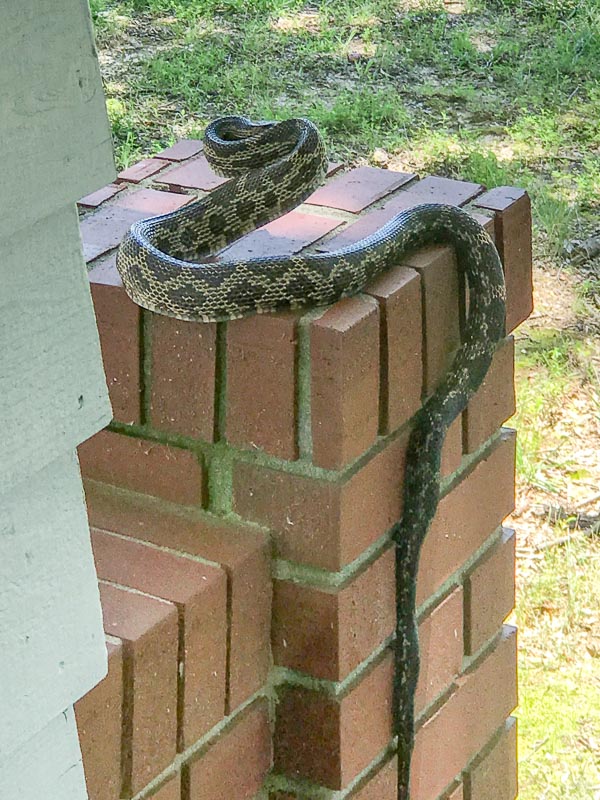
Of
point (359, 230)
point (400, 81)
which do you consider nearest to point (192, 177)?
point (359, 230)

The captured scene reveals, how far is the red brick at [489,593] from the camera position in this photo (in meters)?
1.71

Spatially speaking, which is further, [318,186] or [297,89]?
[297,89]

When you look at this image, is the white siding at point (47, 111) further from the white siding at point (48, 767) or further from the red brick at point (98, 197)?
the red brick at point (98, 197)

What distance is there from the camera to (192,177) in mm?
1766

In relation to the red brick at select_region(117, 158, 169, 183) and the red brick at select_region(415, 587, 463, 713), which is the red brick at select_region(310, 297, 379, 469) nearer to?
the red brick at select_region(415, 587, 463, 713)

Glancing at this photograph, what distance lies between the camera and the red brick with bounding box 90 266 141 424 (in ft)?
4.69

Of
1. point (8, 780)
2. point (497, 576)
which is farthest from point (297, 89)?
point (8, 780)

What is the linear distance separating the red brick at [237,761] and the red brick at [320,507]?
0.21 metres

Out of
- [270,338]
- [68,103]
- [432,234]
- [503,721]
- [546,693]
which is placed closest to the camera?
[68,103]

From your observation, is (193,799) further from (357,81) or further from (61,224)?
(357,81)

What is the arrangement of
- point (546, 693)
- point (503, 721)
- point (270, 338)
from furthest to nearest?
1. point (546, 693)
2. point (503, 721)
3. point (270, 338)

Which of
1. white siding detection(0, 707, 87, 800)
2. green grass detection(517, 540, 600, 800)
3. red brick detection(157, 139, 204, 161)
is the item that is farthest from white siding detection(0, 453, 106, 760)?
green grass detection(517, 540, 600, 800)

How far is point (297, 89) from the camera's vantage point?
5.09 metres

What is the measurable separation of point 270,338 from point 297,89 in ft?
12.9
